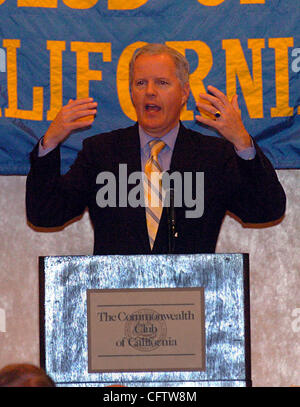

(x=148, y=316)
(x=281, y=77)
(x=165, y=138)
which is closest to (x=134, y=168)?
(x=165, y=138)

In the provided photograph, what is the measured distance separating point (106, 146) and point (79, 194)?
0.18 meters

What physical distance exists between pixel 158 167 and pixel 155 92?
0.85 ft

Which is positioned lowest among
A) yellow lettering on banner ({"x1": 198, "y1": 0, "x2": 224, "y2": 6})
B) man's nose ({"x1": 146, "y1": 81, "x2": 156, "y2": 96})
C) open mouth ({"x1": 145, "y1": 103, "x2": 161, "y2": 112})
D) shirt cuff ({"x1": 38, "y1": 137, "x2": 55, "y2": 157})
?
shirt cuff ({"x1": 38, "y1": 137, "x2": 55, "y2": 157})

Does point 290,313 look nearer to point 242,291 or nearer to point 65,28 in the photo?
point 65,28

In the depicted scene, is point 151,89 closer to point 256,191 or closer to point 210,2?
point 256,191

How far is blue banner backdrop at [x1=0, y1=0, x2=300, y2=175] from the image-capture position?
2.73m

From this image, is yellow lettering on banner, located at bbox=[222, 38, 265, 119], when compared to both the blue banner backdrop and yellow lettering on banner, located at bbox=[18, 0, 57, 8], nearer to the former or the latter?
the blue banner backdrop

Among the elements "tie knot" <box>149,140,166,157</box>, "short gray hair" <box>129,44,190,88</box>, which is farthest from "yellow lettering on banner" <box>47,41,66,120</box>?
"tie knot" <box>149,140,166,157</box>

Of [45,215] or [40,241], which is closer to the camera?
[45,215]

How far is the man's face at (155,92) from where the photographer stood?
2088 mm

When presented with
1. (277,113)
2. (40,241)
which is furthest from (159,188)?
(40,241)

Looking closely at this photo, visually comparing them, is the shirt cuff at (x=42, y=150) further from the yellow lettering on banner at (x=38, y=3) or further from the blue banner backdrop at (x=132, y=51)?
the yellow lettering on banner at (x=38, y=3)

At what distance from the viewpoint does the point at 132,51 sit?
109 inches

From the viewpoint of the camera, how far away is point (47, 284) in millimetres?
1333
